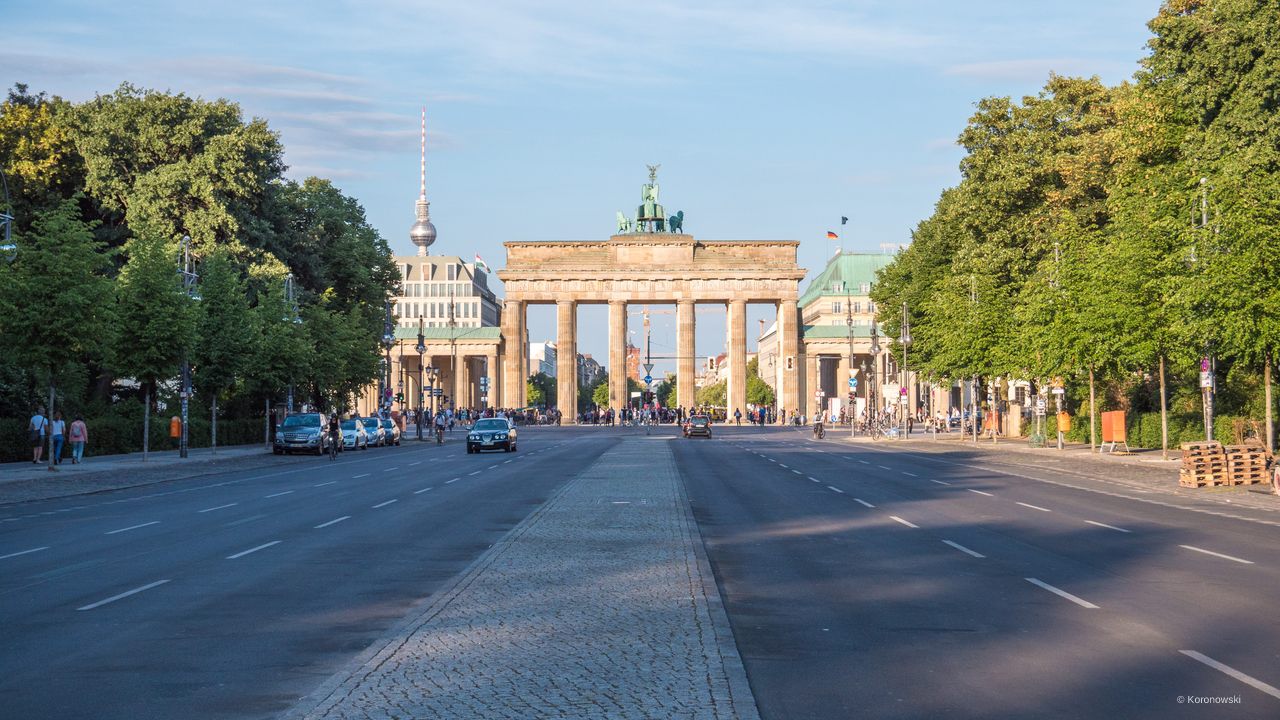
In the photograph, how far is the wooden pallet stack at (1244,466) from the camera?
32.5m

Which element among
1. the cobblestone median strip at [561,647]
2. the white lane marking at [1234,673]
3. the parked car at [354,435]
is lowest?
the white lane marking at [1234,673]

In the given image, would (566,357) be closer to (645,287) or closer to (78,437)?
(645,287)

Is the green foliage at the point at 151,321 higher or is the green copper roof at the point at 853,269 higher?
the green copper roof at the point at 853,269

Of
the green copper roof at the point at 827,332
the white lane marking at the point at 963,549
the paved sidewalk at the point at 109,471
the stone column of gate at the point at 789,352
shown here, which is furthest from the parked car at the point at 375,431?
the green copper roof at the point at 827,332

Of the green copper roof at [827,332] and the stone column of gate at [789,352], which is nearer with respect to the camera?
the stone column of gate at [789,352]

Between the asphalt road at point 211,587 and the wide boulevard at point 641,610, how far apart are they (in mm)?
55

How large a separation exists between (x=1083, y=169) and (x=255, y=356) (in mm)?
35624

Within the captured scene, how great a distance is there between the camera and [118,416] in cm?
5497

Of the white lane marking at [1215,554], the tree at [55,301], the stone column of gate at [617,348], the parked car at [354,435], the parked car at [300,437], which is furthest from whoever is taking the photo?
the stone column of gate at [617,348]

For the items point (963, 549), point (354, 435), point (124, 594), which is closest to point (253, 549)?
point (124, 594)

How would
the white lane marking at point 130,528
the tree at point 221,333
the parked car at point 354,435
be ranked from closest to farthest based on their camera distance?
the white lane marking at point 130,528 < the tree at point 221,333 < the parked car at point 354,435

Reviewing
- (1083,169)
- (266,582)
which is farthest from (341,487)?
(1083,169)

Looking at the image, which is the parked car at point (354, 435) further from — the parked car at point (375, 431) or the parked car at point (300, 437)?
the parked car at point (300, 437)

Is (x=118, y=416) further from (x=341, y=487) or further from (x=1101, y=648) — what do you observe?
(x=1101, y=648)
